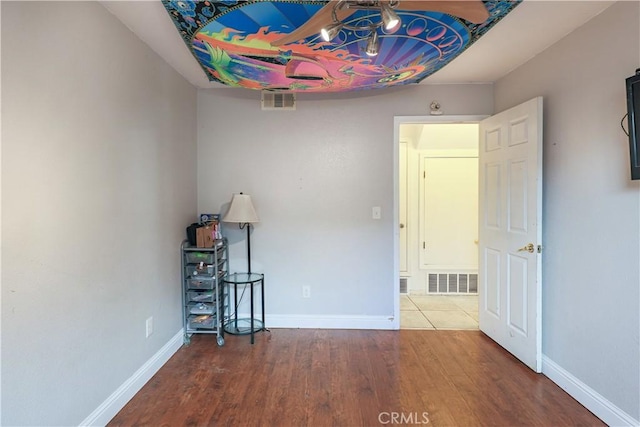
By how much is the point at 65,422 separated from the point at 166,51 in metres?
2.30

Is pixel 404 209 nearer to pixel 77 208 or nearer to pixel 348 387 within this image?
pixel 348 387

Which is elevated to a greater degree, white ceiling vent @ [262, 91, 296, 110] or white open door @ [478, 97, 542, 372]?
white ceiling vent @ [262, 91, 296, 110]

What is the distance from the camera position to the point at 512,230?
8.16ft

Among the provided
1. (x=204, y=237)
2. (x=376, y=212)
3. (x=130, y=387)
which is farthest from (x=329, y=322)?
(x=130, y=387)

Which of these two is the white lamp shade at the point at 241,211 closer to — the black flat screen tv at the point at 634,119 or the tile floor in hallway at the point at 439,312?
A: the tile floor in hallway at the point at 439,312

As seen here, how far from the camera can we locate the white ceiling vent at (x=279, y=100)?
118 inches

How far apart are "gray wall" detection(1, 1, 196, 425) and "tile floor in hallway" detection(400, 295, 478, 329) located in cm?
237

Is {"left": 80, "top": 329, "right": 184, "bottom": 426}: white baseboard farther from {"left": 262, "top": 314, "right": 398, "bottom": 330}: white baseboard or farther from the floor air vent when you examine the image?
the floor air vent

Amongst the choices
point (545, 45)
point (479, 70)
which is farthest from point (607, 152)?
point (479, 70)

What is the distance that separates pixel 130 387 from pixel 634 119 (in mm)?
3162

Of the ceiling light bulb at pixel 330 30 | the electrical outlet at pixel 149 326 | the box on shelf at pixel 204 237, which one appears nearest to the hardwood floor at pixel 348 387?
the electrical outlet at pixel 149 326

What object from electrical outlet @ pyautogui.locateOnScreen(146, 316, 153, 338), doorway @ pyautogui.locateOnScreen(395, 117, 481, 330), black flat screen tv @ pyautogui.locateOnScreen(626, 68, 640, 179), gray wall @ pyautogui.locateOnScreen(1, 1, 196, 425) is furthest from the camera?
doorway @ pyautogui.locateOnScreen(395, 117, 481, 330)

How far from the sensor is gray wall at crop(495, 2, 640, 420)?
5.51 feet

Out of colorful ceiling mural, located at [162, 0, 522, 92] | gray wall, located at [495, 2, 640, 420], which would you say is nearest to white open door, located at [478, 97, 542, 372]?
gray wall, located at [495, 2, 640, 420]
